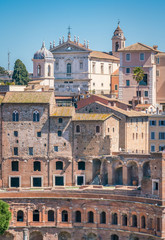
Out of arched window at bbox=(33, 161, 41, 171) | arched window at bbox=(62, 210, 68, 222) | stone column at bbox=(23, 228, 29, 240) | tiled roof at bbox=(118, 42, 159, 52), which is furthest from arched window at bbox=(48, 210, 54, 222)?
tiled roof at bbox=(118, 42, 159, 52)

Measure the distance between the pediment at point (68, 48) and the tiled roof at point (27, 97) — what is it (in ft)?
99.3

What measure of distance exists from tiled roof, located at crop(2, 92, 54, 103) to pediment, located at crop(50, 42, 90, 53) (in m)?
30.3

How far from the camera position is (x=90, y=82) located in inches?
4700

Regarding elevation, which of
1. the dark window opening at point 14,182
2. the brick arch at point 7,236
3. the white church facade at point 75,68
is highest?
the white church facade at point 75,68

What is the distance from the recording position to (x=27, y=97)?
292 feet

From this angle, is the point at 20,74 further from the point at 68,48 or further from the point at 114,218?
the point at 114,218

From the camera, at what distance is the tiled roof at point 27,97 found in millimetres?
88312

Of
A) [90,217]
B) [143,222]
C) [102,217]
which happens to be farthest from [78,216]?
[143,222]

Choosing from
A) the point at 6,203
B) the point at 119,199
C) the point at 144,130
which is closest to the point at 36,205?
the point at 6,203

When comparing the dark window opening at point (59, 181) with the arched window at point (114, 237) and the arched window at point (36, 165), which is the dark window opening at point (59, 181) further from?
the arched window at point (114, 237)

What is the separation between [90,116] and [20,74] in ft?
165

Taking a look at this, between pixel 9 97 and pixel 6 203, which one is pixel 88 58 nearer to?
pixel 9 97

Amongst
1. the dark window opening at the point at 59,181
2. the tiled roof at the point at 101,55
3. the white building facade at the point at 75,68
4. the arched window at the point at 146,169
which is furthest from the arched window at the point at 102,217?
the tiled roof at the point at 101,55

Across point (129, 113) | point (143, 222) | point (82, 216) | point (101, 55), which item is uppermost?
point (101, 55)
